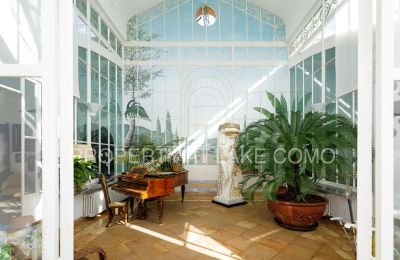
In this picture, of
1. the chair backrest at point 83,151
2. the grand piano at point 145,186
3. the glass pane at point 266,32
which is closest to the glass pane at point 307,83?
the glass pane at point 266,32

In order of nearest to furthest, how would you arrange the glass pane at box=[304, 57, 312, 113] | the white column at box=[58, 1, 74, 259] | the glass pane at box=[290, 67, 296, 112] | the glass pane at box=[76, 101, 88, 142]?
the white column at box=[58, 1, 74, 259], the glass pane at box=[76, 101, 88, 142], the glass pane at box=[304, 57, 312, 113], the glass pane at box=[290, 67, 296, 112]

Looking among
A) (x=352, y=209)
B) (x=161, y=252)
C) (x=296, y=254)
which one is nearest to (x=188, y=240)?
(x=161, y=252)

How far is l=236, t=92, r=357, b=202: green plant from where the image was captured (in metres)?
2.89

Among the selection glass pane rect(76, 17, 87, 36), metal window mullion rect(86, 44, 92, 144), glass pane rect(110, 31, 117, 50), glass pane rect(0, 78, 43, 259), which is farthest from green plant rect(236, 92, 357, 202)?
glass pane rect(110, 31, 117, 50)

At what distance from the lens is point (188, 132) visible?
6.09 metres

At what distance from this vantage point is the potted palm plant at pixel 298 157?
9.52ft

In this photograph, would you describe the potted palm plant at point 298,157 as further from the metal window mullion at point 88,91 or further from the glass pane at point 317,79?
the metal window mullion at point 88,91

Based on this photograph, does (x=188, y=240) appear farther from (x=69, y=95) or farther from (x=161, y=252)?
(x=69, y=95)

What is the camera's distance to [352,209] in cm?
318

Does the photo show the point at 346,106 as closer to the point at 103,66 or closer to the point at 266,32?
the point at 266,32

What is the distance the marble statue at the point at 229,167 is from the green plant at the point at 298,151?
968 millimetres

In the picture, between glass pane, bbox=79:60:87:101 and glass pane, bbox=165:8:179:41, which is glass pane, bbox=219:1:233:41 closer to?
glass pane, bbox=165:8:179:41

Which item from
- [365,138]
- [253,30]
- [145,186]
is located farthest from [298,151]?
[253,30]

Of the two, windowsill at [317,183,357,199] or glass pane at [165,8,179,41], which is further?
glass pane at [165,8,179,41]
